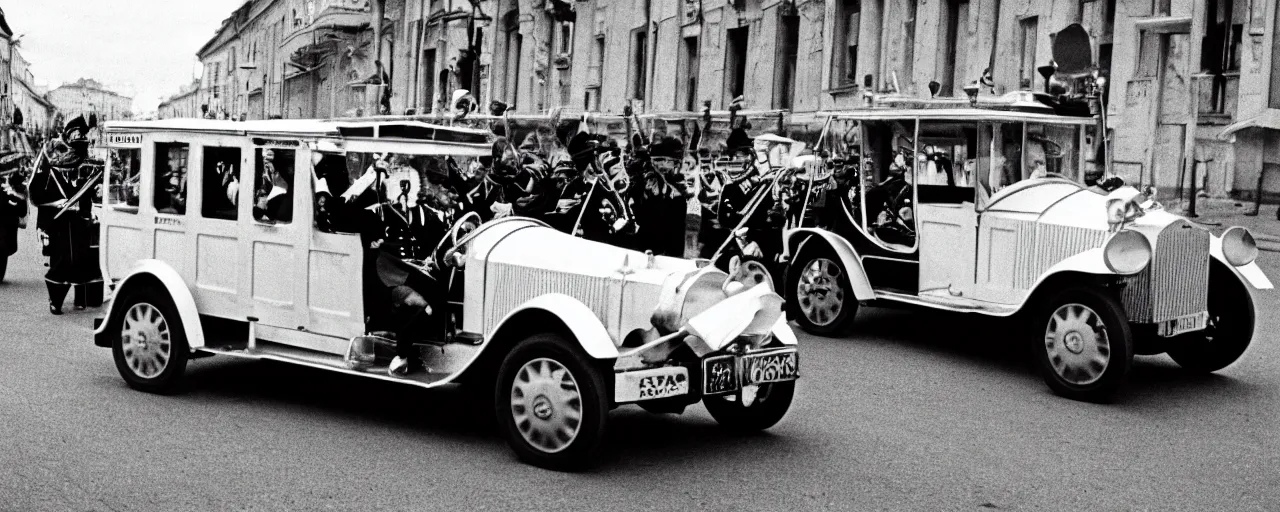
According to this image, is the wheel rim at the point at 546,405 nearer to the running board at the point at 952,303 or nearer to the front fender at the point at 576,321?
the front fender at the point at 576,321

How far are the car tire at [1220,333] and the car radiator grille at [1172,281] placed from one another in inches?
21.0

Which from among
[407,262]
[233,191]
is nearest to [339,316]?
[407,262]

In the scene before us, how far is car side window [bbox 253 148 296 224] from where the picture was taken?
8.56 m

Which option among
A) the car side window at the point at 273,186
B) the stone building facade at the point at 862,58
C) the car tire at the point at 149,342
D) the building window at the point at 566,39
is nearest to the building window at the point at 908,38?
the stone building facade at the point at 862,58

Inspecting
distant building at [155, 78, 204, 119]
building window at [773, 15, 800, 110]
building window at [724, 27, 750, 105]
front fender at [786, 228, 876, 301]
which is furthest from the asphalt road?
distant building at [155, 78, 204, 119]

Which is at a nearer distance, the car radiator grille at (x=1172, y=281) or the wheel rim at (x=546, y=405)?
the wheel rim at (x=546, y=405)

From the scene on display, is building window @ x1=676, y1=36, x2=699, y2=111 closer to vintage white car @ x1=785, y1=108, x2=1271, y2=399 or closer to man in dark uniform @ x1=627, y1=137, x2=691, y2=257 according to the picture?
man in dark uniform @ x1=627, y1=137, x2=691, y2=257

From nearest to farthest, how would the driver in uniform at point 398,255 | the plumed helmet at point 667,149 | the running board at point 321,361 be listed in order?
the running board at point 321,361 < the driver in uniform at point 398,255 < the plumed helmet at point 667,149

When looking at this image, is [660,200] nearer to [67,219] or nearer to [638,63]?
[67,219]

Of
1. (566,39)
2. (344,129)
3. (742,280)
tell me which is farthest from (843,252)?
(566,39)

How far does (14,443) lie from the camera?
7516mm

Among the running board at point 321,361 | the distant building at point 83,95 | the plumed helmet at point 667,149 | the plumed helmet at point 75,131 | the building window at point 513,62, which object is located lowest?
the running board at point 321,361

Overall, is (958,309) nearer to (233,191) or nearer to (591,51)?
(233,191)

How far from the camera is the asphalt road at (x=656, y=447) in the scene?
6.73m
